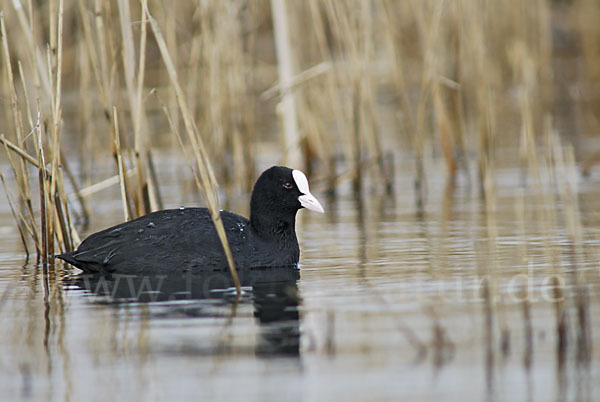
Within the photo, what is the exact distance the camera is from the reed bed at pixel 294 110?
6.51 meters

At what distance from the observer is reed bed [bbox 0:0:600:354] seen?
256 inches

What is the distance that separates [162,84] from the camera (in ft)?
59.6

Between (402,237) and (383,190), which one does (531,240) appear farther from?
(383,190)

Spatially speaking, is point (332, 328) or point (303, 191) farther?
point (303, 191)

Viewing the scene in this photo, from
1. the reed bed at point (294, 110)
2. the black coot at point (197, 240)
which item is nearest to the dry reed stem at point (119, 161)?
the reed bed at point (294, 110)

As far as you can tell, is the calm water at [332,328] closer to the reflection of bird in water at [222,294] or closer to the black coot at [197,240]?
the reflection of bird in water at [222,294]

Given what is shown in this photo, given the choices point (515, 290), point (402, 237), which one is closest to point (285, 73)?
point (402, 237)

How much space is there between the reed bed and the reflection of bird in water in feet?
1.62

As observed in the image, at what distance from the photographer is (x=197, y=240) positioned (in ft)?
21.0

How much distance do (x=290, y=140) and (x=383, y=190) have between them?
110 centimetres

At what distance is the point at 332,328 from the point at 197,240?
2.25 m

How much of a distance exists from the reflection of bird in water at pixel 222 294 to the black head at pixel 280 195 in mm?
394

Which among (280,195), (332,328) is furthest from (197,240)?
(332,328)

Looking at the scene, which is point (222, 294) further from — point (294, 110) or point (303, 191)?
point (294, 110)
